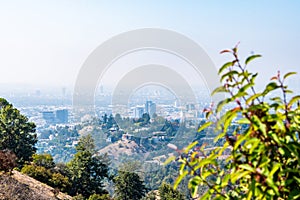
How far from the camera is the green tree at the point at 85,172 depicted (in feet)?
57.2

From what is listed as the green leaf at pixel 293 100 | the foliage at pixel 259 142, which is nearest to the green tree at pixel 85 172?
the foliage at pixel 259 142

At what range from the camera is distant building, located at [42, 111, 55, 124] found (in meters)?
91.9

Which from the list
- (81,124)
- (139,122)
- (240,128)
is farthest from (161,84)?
(240,128)

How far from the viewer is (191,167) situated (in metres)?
1.31

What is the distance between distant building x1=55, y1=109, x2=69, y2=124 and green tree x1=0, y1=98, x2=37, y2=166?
7550cm

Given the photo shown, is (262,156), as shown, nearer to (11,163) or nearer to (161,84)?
(11,163)

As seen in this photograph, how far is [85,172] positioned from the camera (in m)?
17.7

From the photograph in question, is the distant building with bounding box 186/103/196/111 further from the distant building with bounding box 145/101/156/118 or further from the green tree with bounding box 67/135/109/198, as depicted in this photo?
the green tree with bounding box 67/135/109/198

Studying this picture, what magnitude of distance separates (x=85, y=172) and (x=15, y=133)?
4.29 meters

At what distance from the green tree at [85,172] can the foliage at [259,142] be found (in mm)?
16032

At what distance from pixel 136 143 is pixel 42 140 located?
26729mm

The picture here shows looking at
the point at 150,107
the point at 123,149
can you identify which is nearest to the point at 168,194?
the point at 123,149

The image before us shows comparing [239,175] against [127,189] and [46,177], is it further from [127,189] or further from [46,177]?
[127,189]

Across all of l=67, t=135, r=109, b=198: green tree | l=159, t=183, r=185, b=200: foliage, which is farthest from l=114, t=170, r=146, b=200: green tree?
l=159, t=183, r=185, b=200: foliage
